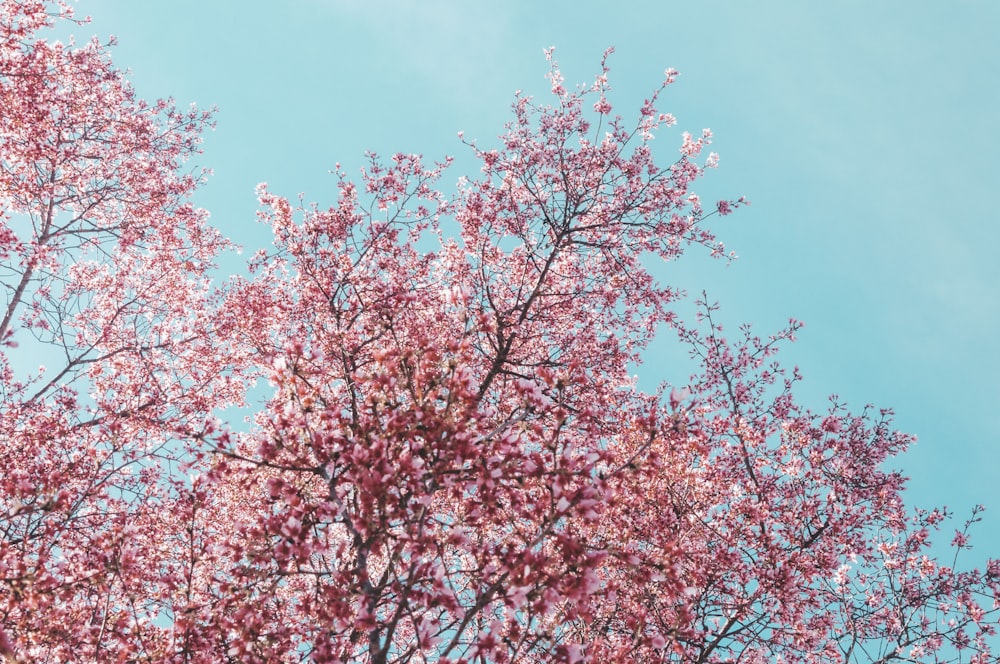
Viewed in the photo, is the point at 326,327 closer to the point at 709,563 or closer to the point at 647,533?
the point at 647,533

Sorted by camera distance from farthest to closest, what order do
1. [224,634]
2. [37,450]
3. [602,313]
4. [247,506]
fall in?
[602,313], [247,506], [37,450], [224,634]

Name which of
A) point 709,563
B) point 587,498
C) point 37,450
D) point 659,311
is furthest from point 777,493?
point 37,450

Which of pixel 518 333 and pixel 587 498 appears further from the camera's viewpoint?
pixel 518 333

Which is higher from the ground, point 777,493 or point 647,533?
point 777,493

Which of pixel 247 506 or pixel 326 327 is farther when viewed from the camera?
pixel 247 506

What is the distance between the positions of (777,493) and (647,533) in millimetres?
3031

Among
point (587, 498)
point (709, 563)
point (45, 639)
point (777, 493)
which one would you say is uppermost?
point (777, 493)

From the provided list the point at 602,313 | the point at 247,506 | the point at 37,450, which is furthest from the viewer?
the point at 602,313

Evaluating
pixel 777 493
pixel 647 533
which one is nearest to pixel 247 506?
pixel 647 533

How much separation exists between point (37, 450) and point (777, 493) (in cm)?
1171

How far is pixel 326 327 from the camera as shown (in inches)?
398

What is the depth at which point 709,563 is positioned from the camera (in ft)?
31.8

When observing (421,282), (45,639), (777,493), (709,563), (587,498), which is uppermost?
(421,282)

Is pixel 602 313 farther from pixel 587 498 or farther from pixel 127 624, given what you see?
pixel 127 624
